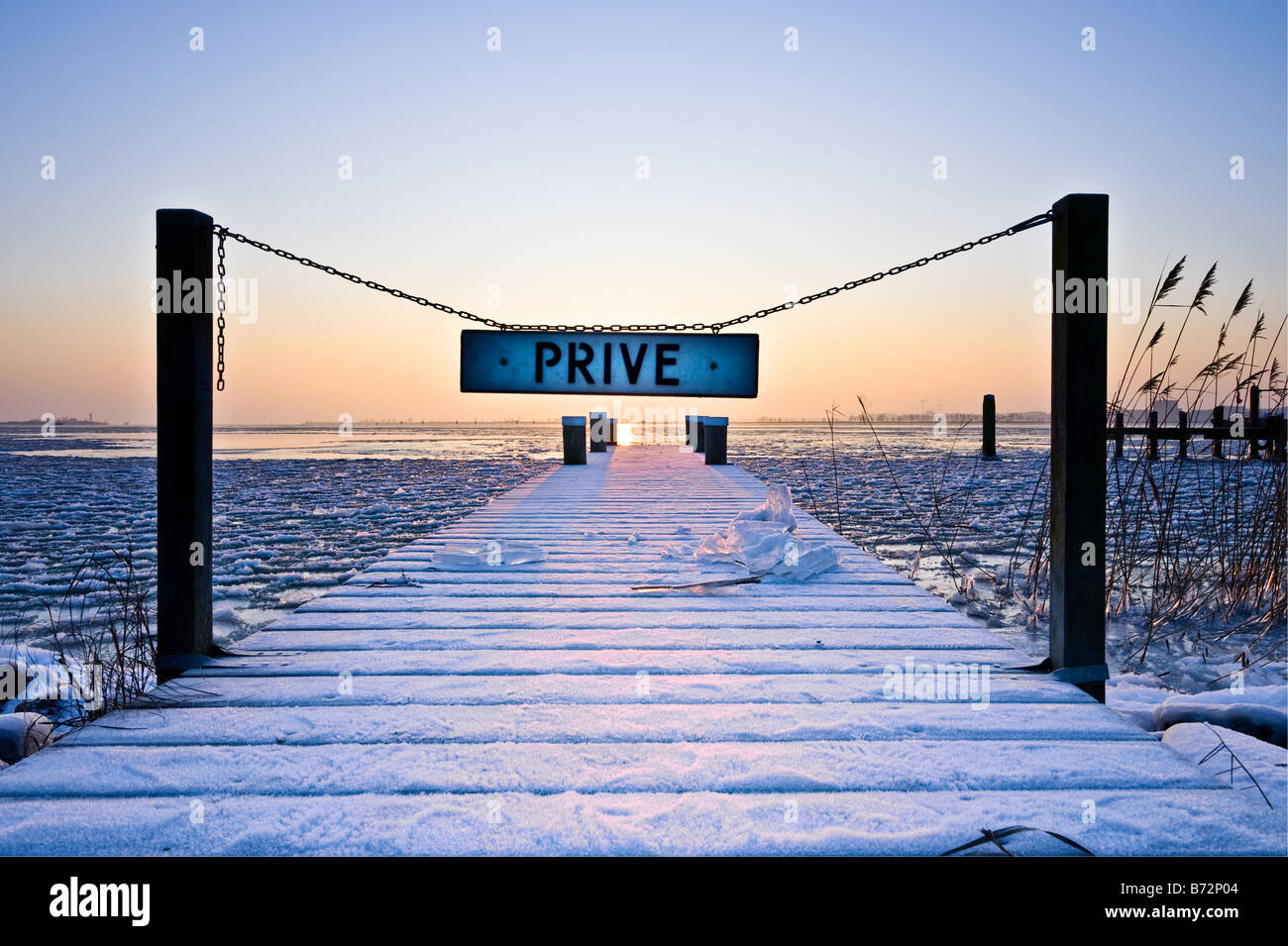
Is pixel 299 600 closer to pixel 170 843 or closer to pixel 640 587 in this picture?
pixel 640 587

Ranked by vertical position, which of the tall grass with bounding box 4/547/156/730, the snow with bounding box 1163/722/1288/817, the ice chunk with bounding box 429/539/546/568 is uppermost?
the ice chunk with bounding box 429/539/546/568

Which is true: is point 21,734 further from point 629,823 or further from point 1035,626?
point 1035,626

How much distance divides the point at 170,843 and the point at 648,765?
1041 mm

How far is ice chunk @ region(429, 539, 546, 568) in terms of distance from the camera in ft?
15.0

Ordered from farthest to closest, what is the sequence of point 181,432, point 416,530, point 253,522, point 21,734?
point 253,522 → point 416,530 → point 181,432 → point 21,734

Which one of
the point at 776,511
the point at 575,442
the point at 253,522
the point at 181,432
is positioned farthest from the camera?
the point at 575,442

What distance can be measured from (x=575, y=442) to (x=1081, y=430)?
11893 millimetres

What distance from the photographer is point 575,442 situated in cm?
1416

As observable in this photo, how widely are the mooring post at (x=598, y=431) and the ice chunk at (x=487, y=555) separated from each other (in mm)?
13801

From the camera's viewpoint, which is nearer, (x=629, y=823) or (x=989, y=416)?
(x=629, y=823)

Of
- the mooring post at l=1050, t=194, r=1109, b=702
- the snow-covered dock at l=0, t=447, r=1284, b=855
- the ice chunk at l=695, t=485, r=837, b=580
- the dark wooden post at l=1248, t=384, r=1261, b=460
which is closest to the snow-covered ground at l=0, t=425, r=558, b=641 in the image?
the snow-covered dock at l=0, t=447, r=1284, b=855

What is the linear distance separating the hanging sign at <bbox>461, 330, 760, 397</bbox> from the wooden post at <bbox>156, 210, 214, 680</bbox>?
3.48ft

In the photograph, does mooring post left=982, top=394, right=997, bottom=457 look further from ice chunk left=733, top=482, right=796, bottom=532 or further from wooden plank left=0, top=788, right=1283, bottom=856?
wooden plank left=0, top=788, right=1283, bottom=856

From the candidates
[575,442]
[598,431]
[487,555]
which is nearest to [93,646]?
[487,555]
